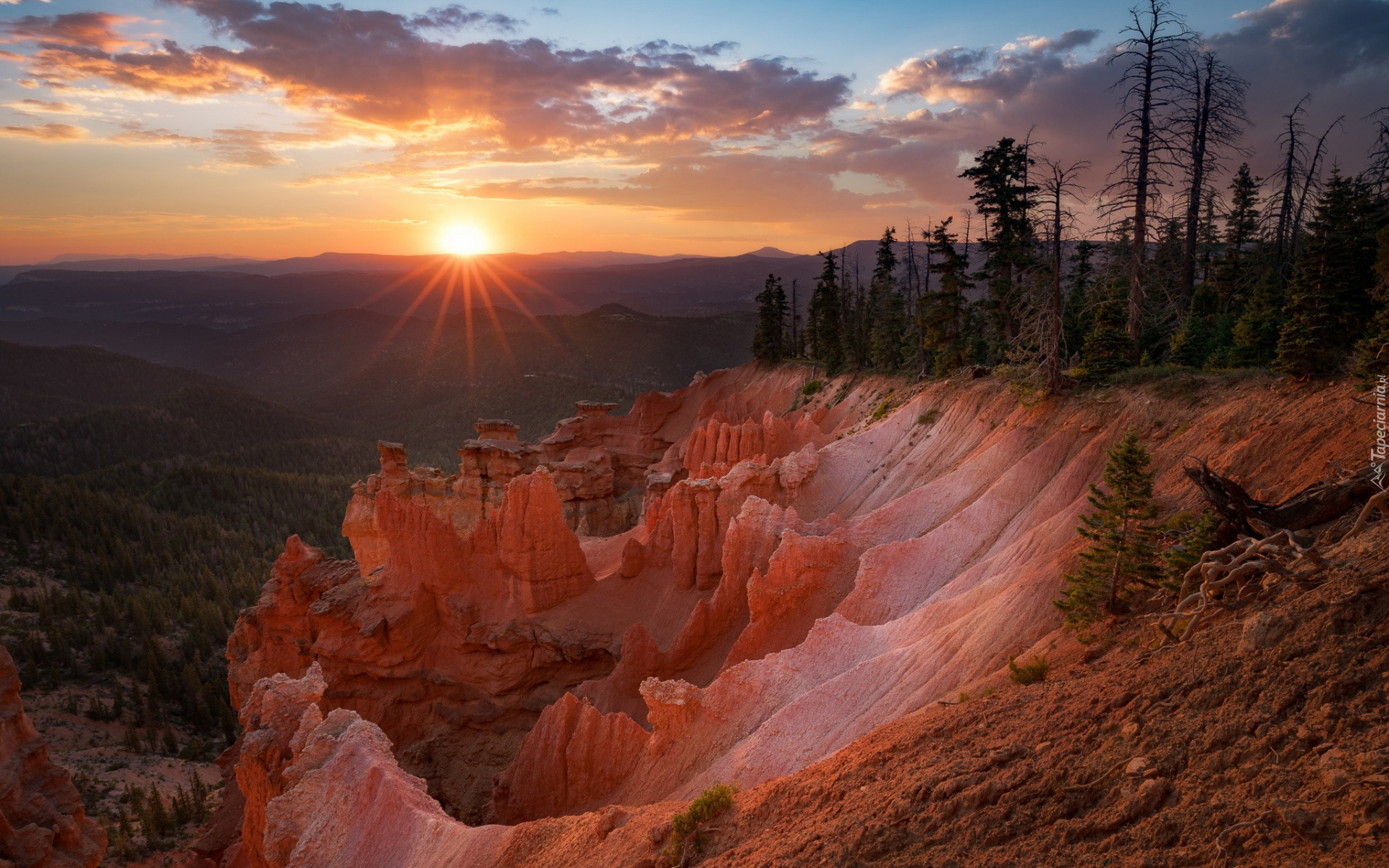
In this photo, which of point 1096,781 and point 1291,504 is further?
point 1291,504

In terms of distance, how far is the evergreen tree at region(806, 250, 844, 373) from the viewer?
165 feet

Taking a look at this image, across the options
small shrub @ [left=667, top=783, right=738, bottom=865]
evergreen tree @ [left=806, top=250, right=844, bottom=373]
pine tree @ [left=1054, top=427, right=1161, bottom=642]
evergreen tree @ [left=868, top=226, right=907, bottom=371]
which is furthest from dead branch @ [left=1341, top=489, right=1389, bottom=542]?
evergreen tree @ [left=806, top=250, right=844, bottom=373]

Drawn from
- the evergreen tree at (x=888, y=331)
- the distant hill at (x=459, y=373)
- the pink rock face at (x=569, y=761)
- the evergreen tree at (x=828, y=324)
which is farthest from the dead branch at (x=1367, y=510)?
the distant hill at (x=459, y=373)

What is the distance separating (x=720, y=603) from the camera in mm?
23297

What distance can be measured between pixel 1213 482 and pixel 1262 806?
209 inches

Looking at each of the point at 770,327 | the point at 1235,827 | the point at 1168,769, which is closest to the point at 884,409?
the point at 770,327

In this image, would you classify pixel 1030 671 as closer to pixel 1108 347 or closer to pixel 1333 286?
pixel 1333 286

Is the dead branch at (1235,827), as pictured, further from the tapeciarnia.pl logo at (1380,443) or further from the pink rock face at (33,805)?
the pink rock face at (33,805)

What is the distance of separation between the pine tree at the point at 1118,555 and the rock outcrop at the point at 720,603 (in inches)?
50.9

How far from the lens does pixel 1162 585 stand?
9219mm

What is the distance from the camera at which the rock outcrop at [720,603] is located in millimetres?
12531

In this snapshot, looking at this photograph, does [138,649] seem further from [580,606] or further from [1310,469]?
[1310,469]

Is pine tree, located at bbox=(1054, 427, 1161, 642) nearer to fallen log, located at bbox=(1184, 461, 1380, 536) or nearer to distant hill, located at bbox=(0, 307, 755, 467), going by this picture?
fallen log, located at bbox=(1184, 461, 1380, 536)

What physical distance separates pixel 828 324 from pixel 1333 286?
35.9 m
